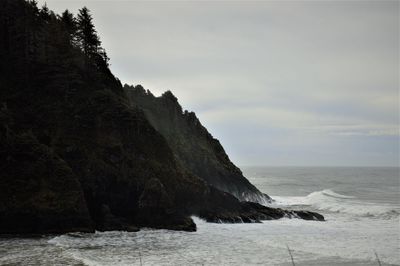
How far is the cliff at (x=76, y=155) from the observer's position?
3453 cm

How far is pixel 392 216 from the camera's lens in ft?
167

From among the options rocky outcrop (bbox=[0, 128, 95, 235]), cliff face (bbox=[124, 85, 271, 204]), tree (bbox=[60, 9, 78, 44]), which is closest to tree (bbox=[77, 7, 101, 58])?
tree (bbox=[60, 9, 78, 44])

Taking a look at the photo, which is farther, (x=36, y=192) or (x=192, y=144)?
(x=192, y=144)

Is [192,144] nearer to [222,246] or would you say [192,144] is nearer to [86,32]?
[86,32]

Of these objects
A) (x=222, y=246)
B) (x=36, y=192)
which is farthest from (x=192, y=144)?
(x=222, y=246)

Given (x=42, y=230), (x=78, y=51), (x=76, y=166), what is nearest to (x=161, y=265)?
(x=42, y=230)

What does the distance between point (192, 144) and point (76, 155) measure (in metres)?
28.3

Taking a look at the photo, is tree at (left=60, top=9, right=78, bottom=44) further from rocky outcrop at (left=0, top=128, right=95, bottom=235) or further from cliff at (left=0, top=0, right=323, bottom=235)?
rocky outcrop at (left=0, top=128, right=95, bottom=235)

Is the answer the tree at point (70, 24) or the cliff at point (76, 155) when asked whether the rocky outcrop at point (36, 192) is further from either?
the tree at point (70, 24)

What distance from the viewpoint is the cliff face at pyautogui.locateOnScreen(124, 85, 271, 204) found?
62688mm

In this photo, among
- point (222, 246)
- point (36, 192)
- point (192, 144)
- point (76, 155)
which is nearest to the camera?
point (222, 246)

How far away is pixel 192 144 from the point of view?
66062 mm

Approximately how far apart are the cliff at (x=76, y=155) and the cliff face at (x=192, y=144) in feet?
43.4

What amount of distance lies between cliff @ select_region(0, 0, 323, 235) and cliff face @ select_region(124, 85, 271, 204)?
13.2 meters
